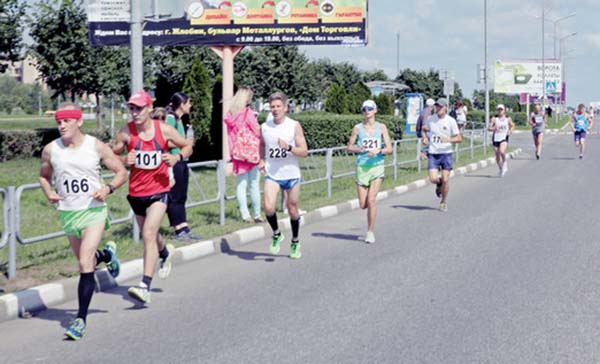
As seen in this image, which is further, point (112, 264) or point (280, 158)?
point (280, 158)

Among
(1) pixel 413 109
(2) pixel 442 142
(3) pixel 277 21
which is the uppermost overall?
(3) pixel 277 21

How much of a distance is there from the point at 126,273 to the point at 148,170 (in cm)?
180

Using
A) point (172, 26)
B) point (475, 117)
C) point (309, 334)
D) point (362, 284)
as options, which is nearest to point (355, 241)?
point (362, 284)

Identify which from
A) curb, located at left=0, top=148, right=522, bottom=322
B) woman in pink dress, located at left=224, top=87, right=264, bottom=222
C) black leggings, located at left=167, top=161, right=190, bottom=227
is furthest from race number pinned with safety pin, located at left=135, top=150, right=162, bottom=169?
woman in pink dress, located at left=224, top=87, right=264, bottom=222

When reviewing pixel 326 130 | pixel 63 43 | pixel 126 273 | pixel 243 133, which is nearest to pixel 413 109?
pixel 326 130

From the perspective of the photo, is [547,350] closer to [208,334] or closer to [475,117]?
[208,334]

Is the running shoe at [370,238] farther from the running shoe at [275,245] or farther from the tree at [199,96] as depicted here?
the tree at [199,96]

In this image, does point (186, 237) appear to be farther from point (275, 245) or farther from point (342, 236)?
point (342, 236)

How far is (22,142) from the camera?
96.5 feet

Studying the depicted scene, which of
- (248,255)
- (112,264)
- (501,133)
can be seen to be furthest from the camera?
(501,133)

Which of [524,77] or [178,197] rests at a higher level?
[524,77]

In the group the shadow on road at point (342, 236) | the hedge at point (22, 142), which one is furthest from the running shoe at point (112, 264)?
the hedge at point (22, 142)

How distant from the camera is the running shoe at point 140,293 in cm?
735

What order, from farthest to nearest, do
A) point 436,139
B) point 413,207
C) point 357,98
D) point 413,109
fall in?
point 357,98, point 413,109, point 413,207, point 436,139
